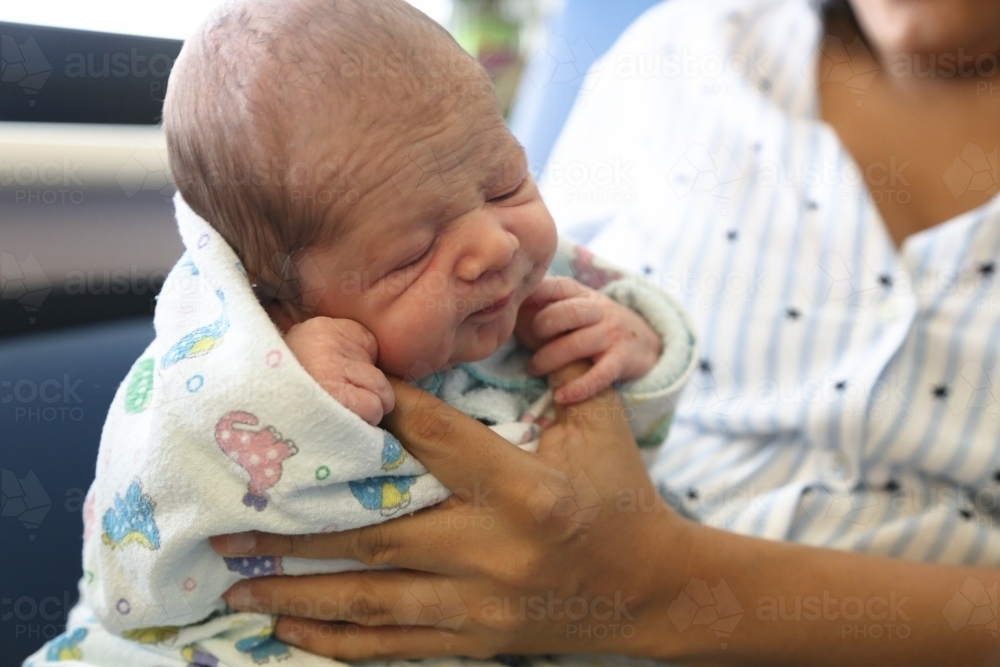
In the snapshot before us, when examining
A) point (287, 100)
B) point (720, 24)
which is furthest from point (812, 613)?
point (720, 24)

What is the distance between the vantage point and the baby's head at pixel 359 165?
0.58m

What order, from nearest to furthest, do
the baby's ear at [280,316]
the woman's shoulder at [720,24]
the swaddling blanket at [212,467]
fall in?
the swaddling blanket at [212,467], the baby's ear at [280,316], the woman's shoulder at [720,24]

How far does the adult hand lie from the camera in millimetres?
641

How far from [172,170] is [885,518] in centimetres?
80

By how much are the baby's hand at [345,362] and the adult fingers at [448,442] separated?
0.06ft

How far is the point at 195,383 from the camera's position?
0.57 m

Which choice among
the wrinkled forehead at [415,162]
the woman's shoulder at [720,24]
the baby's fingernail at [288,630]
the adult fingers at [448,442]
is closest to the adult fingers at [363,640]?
the baby's fingernail at [288,630]

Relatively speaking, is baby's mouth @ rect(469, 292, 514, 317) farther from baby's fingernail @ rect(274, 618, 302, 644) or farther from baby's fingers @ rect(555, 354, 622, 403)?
baby's fingernail @ rect(274, 618, 302, 644)

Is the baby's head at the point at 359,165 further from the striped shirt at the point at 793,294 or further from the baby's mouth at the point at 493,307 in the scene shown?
the striped shirt at the point at 793,294

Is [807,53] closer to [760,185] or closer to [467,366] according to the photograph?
[760,185]

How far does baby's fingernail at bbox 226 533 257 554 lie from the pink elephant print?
65mm

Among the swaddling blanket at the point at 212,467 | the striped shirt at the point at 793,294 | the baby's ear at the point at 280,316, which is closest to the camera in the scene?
the swaddling blanket at the point at 212,467

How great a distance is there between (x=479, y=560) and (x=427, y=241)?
28 cm

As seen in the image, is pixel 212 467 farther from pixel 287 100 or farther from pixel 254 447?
pixel 287 100
